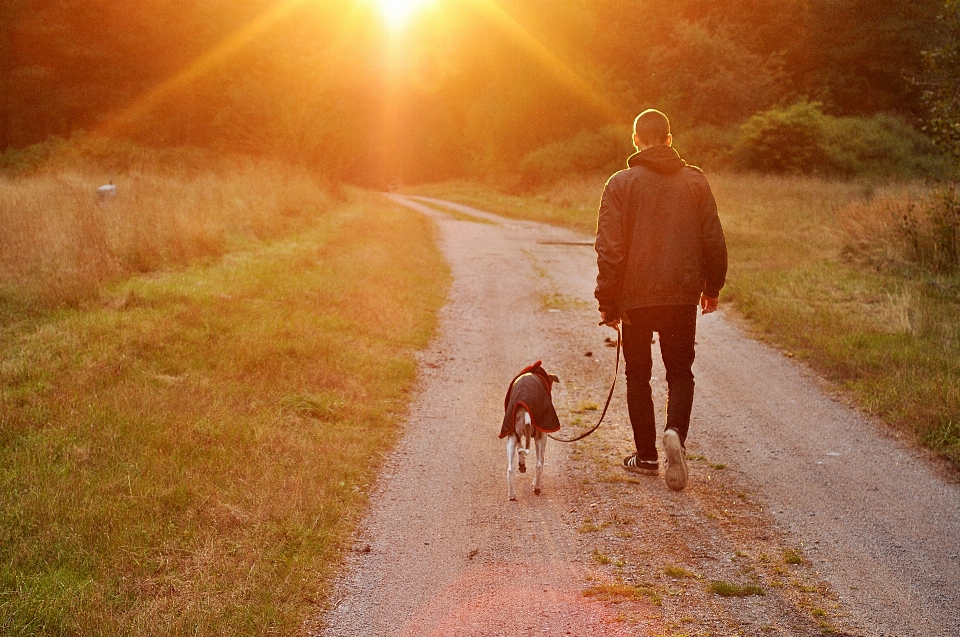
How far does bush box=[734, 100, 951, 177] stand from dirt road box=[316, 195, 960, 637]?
26941 mm

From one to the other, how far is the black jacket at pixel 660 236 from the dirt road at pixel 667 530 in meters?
1.31

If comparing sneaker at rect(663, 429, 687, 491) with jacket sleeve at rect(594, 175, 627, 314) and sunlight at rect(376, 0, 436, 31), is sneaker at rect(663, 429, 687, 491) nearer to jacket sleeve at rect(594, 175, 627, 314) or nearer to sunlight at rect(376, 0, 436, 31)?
jacket sleeve at rect(594, 175, 627, 314)

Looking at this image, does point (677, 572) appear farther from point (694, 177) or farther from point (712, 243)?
point (694, 177)

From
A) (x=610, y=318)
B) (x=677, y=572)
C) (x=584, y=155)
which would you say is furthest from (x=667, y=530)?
(x=584, y=155)

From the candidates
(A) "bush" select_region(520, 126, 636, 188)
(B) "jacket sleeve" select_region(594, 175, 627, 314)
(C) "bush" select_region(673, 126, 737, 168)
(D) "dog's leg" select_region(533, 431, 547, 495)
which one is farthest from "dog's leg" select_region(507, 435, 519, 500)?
(A) "bush" select_region(520, 126, 636, 188)

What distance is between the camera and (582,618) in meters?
3.67

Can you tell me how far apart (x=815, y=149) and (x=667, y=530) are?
104 ft

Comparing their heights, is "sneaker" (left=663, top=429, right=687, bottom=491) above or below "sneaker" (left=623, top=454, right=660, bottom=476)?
above

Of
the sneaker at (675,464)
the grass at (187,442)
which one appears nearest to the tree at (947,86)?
the grass at (187,442)

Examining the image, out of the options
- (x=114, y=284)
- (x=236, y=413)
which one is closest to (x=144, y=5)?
(x=114, y=284)

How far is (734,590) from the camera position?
3.89 meters

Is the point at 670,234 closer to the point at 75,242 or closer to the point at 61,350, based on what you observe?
the point at 61,350

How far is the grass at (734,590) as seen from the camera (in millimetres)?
3879

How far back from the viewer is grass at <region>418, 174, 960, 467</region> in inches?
281
